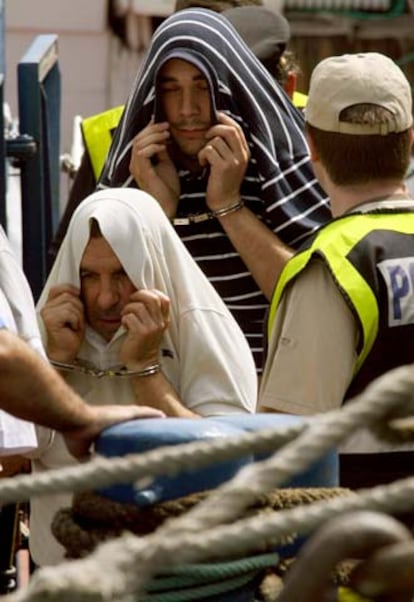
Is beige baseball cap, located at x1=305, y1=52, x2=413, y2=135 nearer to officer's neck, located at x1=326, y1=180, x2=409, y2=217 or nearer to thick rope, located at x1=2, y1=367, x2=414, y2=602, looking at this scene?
officer's neck, located at x1=326, y1=180, x2=409, y2=217

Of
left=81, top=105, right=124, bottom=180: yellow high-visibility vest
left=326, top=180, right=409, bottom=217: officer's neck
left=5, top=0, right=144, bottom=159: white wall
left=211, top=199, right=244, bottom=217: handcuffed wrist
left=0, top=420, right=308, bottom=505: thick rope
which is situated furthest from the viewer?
left=5, top=0, right=144, bottom=159: white wall

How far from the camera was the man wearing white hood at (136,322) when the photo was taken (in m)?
4.31

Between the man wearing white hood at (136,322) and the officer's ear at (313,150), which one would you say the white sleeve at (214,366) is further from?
the officer's ear at (313,150)

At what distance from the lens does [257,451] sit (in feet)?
8.79

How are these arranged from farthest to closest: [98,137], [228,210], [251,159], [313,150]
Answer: [98,137] → [251,159] → [228,210] → [313,150]

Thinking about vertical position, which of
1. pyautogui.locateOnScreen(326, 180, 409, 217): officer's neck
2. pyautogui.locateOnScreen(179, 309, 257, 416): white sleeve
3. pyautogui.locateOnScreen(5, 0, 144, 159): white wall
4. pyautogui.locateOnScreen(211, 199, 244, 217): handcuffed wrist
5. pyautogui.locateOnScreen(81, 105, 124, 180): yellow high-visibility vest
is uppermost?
pyautogui.locateOnScreen(326, 180, 409, 217): officer's neck

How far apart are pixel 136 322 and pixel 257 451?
1629mm

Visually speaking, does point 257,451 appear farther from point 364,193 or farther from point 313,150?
point 313,150

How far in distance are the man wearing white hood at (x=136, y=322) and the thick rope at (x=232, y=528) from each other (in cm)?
179

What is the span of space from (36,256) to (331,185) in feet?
6.76

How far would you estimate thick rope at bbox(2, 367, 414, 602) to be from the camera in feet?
7.91

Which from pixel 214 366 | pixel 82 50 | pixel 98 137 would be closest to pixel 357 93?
→ pixel 214 366

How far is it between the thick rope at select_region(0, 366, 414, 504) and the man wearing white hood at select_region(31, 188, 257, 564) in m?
1.56

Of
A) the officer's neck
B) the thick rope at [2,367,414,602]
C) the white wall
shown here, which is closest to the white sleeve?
the officer's neck
